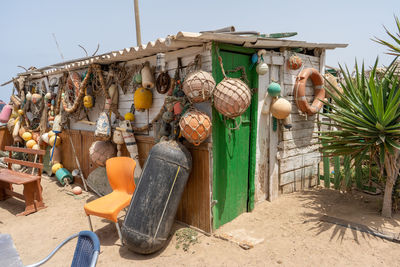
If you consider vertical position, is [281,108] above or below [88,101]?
below

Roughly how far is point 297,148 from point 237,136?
172cm

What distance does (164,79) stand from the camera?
13.5 feet

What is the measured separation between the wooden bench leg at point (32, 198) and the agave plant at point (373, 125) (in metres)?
5.27

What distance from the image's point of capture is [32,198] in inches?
199

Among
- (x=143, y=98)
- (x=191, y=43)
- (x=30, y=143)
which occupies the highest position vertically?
(x=191, y=43)

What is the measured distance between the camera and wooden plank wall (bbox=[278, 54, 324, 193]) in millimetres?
4859

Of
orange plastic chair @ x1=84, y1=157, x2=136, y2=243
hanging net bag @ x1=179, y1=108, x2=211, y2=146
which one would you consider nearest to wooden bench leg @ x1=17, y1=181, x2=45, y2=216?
orange plastic chair @ x1=84, y1=157, x2=136, y2=243

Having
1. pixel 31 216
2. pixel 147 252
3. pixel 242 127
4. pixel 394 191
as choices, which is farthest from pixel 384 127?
pixel 31 216

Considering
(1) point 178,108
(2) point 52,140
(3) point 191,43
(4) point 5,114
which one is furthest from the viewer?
(4) point 5,114

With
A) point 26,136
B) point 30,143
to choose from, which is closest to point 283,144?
point 30,143

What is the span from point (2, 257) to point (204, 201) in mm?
2449

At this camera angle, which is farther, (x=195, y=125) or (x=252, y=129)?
(x=252, y=129)

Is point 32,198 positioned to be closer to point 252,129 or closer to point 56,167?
point 56,167

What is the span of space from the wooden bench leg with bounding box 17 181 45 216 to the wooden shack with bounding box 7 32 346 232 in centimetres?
205
